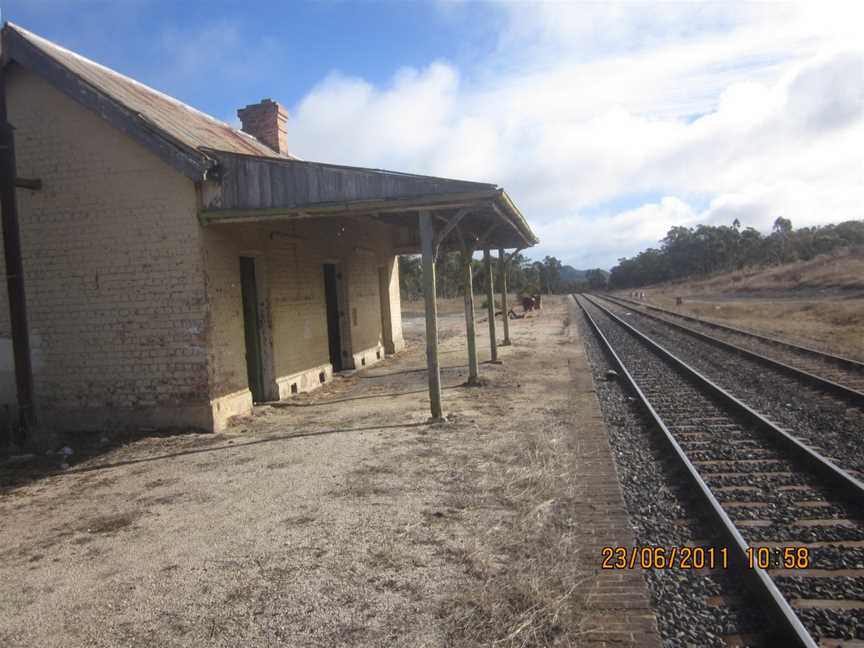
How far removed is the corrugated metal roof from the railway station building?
0.25 ft

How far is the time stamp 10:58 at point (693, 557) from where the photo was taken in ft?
13.6

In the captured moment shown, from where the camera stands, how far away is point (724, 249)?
92.4 m

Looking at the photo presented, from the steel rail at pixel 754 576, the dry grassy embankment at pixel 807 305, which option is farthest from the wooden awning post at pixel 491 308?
the steel rail at pixel 754 576

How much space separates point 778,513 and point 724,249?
316ft

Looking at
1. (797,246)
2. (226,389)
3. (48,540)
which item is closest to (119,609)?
(48,540)

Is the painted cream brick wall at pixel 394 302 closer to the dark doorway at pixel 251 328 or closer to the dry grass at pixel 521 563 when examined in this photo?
the dark doorway at pixel 251 328

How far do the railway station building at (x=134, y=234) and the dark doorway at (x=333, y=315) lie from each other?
3941 mm

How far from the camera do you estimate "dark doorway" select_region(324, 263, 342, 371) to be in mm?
13828

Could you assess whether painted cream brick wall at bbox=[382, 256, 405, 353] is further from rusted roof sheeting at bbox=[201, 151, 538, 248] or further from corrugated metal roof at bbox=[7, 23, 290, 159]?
rusted roof sheeting at bbox=[201, 151, 538, 248]

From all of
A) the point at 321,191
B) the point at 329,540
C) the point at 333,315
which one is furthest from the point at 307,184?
the point at 333,315

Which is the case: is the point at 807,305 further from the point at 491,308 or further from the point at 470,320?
the point at 470,320

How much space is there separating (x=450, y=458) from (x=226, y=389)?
3.74 m

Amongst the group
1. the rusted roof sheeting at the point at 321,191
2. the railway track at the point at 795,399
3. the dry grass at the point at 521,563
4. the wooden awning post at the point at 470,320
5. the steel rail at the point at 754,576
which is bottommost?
the railway track at the point at 795,399

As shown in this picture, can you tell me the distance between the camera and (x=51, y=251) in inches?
358
